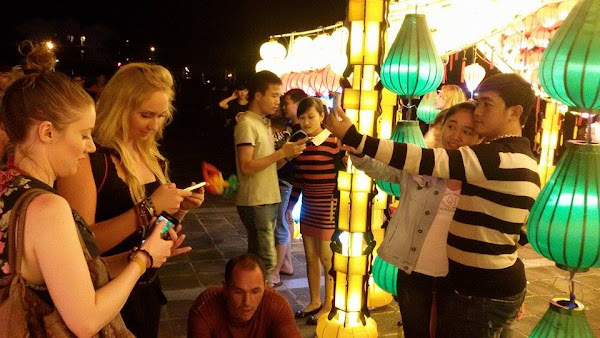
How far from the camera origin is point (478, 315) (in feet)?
8.40

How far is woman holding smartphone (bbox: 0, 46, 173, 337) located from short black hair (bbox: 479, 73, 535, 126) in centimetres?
186

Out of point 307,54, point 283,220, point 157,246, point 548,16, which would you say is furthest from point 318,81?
point 157,246

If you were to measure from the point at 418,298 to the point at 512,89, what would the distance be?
4.17 feet

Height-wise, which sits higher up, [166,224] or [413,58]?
[413,58]

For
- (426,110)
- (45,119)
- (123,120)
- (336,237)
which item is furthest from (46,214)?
(426,110)

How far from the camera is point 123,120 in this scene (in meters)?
2.33

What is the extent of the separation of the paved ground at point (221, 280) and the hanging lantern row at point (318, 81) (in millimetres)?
3188

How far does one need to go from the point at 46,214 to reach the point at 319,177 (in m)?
3.58

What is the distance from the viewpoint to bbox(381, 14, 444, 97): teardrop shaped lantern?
10.5 feet

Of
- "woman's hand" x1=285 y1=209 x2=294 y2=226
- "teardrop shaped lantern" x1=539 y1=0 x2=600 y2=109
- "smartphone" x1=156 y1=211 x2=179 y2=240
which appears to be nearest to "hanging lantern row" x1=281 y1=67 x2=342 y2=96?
"woman's hand" x1=285 y1=209 x2=294 y2=226

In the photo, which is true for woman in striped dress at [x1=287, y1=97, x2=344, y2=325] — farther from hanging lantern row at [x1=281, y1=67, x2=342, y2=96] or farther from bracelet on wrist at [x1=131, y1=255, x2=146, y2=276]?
hanging lantern row at [x1=281, y1=67, x2=342, y2=96]

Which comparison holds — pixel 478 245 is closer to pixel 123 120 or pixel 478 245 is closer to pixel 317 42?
pixel 123 120

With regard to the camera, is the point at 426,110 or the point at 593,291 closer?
the point at 593,291

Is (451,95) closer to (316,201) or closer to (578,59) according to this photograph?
(316,201)
